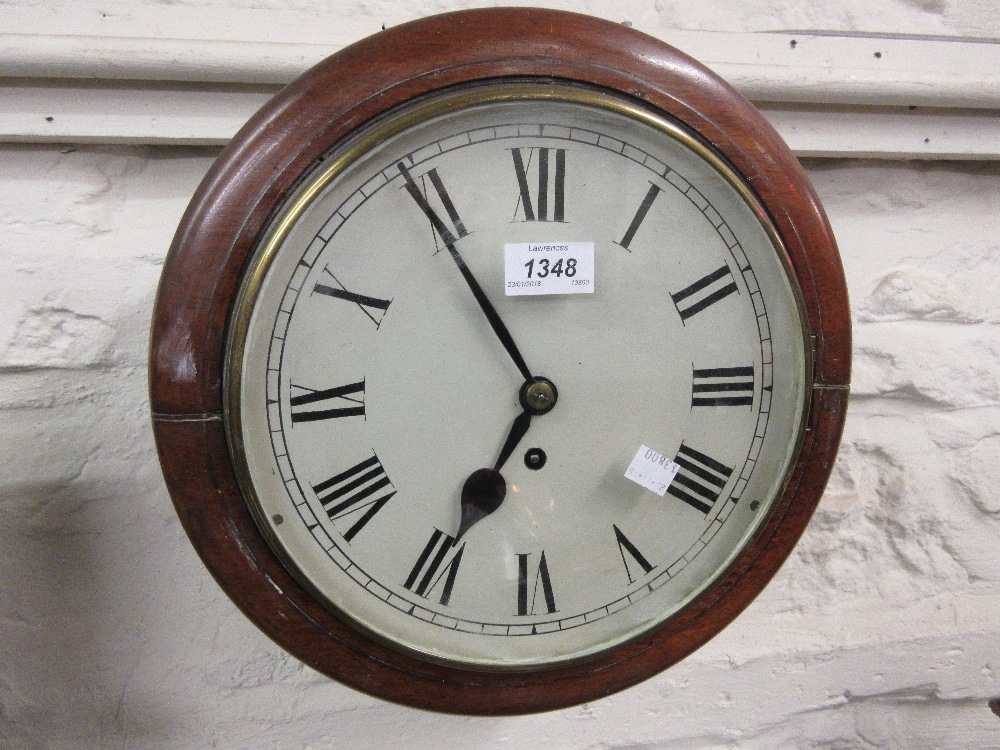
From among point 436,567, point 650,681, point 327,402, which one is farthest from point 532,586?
point 650,681

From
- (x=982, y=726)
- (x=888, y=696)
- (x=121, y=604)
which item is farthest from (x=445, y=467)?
(x=982, y=726)

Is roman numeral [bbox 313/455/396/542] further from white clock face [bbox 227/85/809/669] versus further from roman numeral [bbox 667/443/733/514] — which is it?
roman numeral [bbox 667/443/733/514]

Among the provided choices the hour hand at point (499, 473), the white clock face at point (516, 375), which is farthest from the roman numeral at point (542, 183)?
the hour hand at point (499, 473)

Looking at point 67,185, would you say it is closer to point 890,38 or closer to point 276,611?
point 276,611

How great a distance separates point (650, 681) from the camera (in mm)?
689

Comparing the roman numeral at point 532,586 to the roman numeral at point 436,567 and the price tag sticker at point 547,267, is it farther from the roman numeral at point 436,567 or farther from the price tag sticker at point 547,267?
the price tag sticker at point 547,267

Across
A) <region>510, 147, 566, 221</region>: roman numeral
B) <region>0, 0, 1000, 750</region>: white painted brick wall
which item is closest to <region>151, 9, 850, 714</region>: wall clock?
<region>510, 147, 566, 221</region>: roman numeral

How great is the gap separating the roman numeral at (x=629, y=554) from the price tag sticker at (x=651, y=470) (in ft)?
0.12

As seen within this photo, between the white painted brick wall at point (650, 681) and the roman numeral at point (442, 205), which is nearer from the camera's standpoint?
the roman numeral at point (442, 205)

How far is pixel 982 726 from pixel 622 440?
626 millimetres

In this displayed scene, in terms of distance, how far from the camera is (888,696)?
0.74 metres

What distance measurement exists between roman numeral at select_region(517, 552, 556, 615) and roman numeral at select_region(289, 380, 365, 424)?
0.48 feet

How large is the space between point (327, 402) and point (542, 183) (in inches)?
7.4

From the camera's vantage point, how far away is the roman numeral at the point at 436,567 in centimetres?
46
